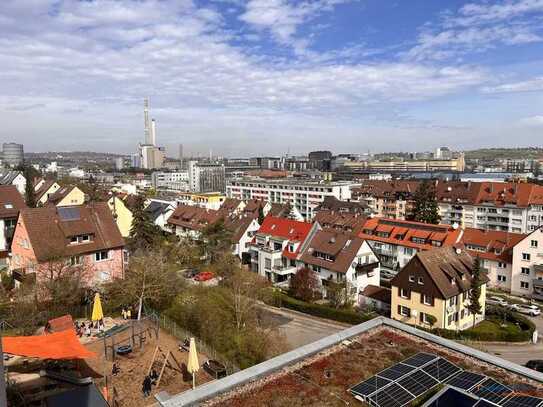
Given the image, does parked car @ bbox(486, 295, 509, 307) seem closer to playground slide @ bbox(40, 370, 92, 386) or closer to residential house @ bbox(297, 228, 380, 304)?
residential house @ bbox(297, 228, 380, 304)

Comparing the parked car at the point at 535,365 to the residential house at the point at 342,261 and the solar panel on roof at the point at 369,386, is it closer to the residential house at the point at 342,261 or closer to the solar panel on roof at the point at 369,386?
the residential house at the point at 342,261

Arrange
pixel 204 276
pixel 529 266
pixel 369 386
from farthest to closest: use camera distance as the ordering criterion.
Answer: pixel 529 266 → pixel 204 276 → pixel 369 386

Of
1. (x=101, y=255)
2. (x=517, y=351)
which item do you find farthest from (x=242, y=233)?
(x=517, y=351)

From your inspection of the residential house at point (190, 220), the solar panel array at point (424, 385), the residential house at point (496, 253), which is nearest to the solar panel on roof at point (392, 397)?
the solar panel array at point (424, 385)

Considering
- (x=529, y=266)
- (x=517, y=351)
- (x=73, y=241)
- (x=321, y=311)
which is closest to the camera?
(x=517, y=351)

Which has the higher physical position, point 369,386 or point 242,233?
point 369,386

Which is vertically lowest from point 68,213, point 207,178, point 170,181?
point 170,181

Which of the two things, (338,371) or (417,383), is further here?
(338,371)

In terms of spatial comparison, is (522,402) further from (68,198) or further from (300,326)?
(68,198)
